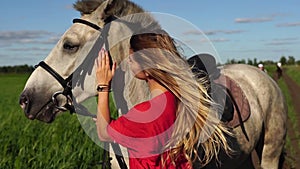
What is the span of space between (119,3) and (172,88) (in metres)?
0.87

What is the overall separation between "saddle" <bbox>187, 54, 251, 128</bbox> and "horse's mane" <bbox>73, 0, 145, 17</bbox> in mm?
740

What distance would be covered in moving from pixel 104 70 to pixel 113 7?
24.0 inches

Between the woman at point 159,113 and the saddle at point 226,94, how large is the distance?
96cm

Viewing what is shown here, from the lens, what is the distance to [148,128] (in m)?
2.72

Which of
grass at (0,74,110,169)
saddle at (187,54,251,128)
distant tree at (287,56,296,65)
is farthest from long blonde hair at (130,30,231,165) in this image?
distant tree at (287,56,296,65)

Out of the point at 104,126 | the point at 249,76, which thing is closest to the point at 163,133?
the point at 104,126

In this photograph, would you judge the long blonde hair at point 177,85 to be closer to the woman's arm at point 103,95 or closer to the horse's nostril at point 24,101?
the woman's arm at point 103,95

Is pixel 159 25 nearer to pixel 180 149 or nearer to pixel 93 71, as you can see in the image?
pixel 93 71

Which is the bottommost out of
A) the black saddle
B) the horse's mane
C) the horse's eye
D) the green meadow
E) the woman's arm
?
the green meadow

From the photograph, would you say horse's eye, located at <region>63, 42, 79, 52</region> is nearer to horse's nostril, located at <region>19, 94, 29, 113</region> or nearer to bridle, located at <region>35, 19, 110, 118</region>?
bridle, located at <region>35, 19, 110, 118</region>

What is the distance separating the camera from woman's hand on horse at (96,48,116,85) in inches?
114

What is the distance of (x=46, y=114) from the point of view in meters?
3.40

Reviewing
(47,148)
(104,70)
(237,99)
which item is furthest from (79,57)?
(47,148)

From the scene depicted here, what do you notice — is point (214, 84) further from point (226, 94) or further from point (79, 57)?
point (79, 57)
